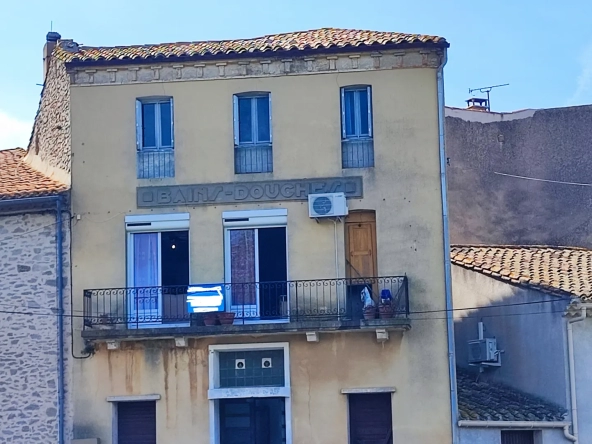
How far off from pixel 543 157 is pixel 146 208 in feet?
41.7

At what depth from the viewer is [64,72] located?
2639 centimetres

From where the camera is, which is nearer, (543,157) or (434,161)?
(434,161)

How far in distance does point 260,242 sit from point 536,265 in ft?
21.6

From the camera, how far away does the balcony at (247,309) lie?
78.1 ft

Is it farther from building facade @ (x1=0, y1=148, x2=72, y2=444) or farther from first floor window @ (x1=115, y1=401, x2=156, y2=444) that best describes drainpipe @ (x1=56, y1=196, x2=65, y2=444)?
first floor window @ (x1=115, y1=401, x2=156, y2=444)

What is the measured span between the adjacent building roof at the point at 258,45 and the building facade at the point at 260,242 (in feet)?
0.23

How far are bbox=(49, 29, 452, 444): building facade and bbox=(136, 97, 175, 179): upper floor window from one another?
0.03 m

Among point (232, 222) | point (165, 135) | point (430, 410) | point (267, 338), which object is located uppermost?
point (165, 135)

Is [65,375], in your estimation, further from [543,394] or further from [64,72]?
[543,394]

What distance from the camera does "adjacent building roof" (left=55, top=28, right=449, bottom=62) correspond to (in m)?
24.9

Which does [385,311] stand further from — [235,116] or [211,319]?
[235,116]

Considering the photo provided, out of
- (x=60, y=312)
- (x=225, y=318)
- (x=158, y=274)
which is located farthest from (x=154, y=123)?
(x=225, y=318)

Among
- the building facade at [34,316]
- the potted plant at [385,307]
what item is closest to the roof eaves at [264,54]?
the building facade at [34,316]

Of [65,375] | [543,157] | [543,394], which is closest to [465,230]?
[543,157]
